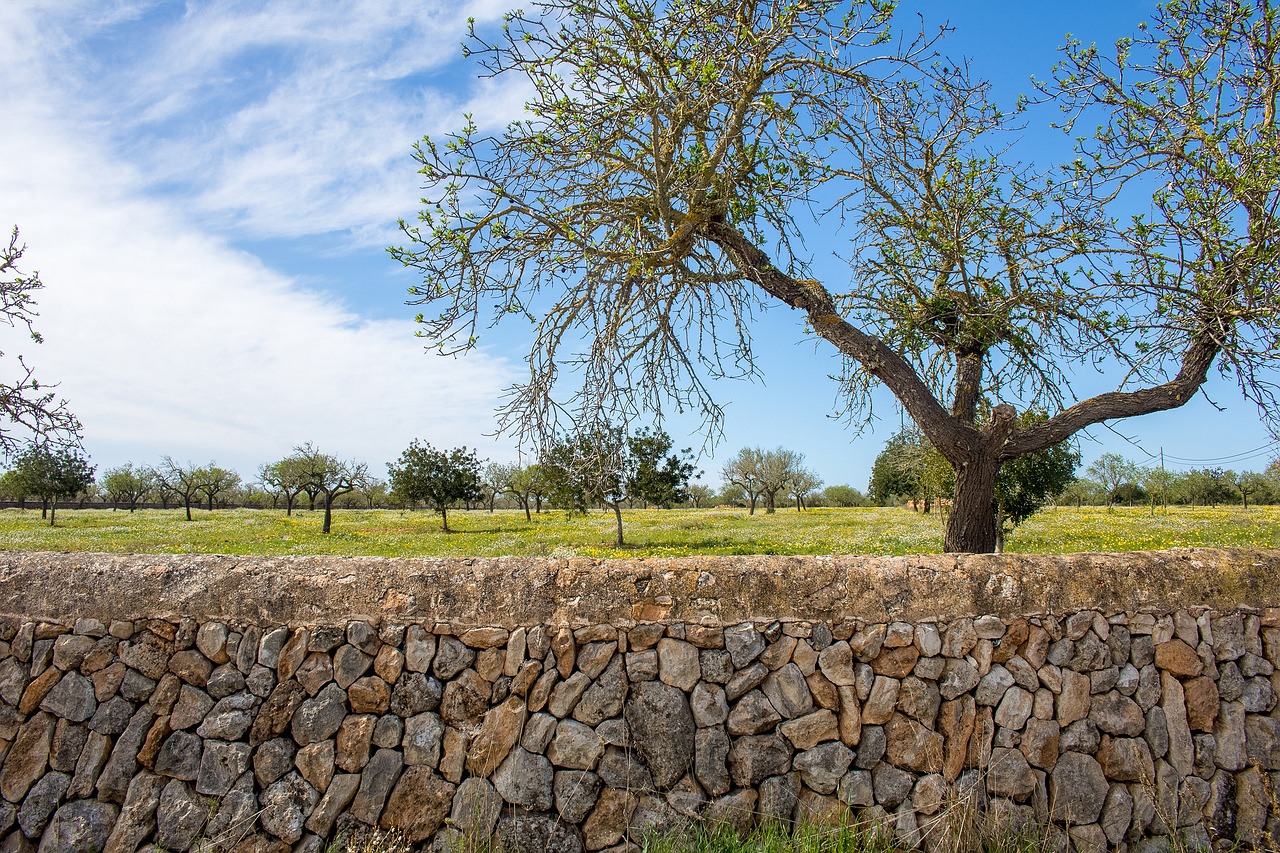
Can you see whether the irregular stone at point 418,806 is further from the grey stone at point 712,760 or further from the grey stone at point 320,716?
the grey stone at point 712,760

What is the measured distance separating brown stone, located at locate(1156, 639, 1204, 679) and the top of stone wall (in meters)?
0.30

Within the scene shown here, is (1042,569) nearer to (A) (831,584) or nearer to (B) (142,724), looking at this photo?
(A) (831,584)

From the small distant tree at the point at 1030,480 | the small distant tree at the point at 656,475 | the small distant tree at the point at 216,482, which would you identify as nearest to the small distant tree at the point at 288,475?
the small distant tree at the point at 216,482

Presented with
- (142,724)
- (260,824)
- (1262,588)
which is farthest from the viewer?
(1262,588)

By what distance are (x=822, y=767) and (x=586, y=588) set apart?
2033 mm

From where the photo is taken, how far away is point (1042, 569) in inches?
202

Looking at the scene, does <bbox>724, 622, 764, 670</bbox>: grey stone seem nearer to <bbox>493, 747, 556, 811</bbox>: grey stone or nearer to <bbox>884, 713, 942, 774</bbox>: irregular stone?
<bbox>884, 713, 942, 774</bbox>: irregular stone

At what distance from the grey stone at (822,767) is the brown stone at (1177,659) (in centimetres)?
268

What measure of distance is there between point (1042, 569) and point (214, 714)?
242 inches

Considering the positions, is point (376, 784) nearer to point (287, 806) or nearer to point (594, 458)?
point (287, 806)

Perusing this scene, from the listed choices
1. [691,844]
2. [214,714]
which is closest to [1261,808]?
[691,844]

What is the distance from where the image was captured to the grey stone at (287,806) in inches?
179

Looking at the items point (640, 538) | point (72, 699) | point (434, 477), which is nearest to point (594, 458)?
point (72, 699)

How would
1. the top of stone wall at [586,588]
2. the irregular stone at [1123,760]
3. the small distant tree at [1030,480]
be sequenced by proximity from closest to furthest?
1. the top of stone wall at [586,588]
2. the irregular stone at [1123,760]
3. the small distant tree at [1030,480]
